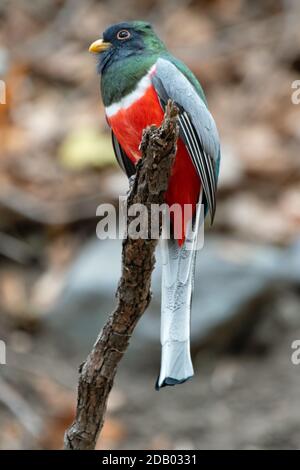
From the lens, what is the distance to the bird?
151 inches

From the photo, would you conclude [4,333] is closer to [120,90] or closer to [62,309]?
[62,309]

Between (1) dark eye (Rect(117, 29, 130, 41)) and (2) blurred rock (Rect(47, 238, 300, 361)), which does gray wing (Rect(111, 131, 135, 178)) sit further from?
(2) blurred rock (Rect(47, 238, 300, 361))

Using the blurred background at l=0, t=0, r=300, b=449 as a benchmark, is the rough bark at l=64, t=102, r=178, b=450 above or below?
below

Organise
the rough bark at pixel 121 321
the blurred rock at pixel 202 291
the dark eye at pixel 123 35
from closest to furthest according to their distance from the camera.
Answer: the rough bark at pixel 121 321 < the dark eye at pixel 123 35 < the blurred rock at pixel 202 291

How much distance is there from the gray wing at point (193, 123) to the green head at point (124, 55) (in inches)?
3.6

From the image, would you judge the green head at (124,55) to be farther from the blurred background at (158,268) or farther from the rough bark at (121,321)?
the blurred background at (158,268)

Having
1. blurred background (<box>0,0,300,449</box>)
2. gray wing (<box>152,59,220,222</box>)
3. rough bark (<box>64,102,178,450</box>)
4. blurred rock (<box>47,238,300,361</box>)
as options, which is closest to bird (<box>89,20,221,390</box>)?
gray wing (<box>152,59,220,222</box>)

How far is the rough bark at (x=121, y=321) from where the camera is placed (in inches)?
130

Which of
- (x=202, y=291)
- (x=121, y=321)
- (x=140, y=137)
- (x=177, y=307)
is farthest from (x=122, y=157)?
(x=202, y=291)

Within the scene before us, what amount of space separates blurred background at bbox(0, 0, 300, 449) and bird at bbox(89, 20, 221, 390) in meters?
1.91

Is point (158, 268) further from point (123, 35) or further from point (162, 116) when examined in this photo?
point (162, 116)

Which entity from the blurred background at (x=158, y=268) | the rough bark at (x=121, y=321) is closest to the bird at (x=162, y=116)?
the rough bark at (x=121, y=321)

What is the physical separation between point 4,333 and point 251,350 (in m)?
1.63
